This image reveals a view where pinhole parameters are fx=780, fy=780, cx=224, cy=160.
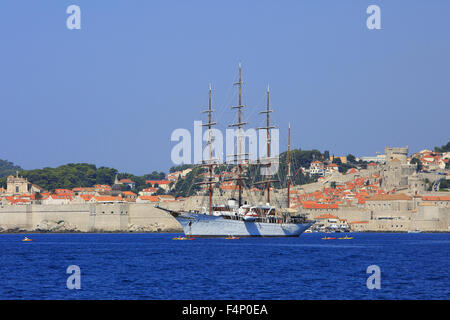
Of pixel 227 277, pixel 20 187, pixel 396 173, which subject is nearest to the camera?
pixel 227 277

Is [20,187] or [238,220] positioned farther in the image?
[20,187]

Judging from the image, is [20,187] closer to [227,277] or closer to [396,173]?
[396,173]

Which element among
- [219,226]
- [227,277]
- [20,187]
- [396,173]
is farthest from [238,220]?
[20,187]

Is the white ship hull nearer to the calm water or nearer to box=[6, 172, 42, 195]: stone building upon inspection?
the calm water

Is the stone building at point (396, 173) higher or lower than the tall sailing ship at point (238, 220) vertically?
higher

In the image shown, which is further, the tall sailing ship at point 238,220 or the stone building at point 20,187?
the stone building at point 20,187

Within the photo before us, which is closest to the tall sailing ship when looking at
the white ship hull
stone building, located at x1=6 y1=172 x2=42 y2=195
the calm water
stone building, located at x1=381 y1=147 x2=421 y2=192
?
the white ship hull

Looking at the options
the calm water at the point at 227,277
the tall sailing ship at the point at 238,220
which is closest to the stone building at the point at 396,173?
the tall sailing ship at the point at 238,220

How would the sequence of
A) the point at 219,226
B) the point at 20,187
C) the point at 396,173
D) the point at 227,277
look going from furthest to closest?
the point at 20,187
the point at 396,173
the point at 219,226
the point at 227,277

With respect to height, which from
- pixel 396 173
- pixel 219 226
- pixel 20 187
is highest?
pixel 396 173

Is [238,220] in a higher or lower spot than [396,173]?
lower

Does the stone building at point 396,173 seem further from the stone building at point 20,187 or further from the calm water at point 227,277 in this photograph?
the calm water at point 227,277
